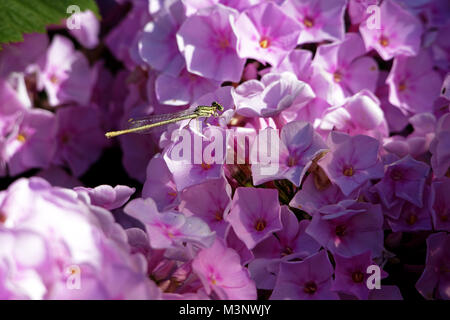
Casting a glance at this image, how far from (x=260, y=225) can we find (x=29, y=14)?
44 cm

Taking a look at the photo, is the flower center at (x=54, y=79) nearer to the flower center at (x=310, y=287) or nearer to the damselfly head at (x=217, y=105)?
the damselfly head at (x=217, y=105)

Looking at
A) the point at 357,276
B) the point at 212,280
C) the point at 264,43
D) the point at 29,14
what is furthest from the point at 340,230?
the point at 29,14

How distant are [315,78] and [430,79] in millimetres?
247

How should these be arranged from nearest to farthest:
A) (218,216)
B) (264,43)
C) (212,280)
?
(212,280)
(218,216)
(264,43)

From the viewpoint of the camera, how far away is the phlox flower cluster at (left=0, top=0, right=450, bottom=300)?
21.0 inches

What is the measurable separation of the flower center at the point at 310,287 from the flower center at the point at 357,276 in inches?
1.8

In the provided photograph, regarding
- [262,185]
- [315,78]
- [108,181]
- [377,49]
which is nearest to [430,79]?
[377,49]

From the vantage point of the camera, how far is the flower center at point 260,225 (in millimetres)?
686

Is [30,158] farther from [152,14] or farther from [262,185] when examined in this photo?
[262,185]

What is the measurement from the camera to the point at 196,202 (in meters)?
0.72

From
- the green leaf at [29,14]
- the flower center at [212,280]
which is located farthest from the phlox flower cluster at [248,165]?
the green leaf at [29,14]

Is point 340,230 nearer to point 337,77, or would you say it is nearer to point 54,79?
point 337,77

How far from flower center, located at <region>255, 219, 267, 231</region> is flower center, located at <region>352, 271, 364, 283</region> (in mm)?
112

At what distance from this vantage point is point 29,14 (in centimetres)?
84
